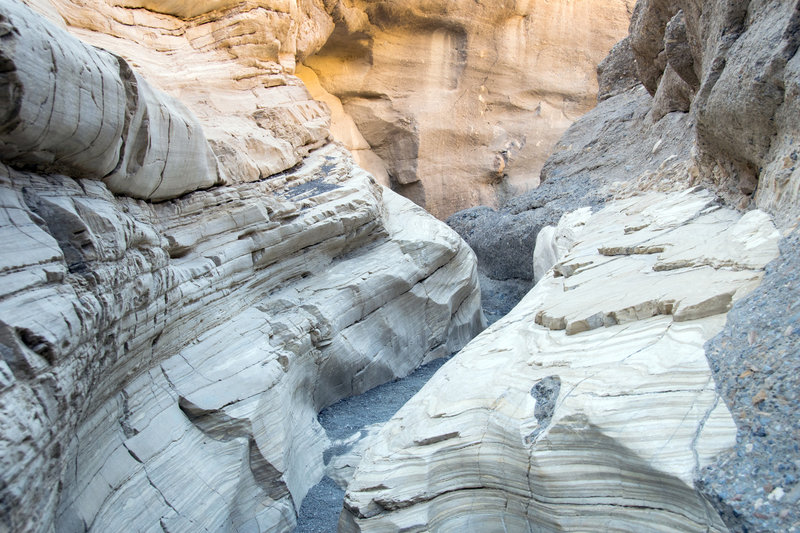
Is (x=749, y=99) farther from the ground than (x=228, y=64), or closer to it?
farther from the ground

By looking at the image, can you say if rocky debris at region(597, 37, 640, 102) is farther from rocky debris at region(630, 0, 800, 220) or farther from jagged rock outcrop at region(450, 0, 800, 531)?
rocky debris at region(630, 0, 800, 220)

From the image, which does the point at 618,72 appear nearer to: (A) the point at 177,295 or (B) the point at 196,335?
(B) the point at 196,335

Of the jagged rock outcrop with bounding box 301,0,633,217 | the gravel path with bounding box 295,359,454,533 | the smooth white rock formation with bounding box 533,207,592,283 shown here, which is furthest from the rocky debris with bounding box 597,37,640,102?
the gravel path with bounding box 295,359,454,533

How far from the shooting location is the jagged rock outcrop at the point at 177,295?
213 cm

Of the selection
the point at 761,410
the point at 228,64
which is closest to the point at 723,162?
the point at 761,410

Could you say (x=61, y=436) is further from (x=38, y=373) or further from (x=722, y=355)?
(x=722, y=355)

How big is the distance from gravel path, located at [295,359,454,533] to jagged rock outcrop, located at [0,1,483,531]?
0.12m

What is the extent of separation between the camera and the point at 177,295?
3531 millimetres

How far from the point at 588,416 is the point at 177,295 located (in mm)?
2525

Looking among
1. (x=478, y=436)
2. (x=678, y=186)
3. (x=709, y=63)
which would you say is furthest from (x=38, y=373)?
(x=678, y=186)

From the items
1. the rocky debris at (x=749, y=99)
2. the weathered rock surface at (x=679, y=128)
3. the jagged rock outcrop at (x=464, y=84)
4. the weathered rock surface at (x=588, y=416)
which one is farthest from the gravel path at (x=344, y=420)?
the jagged rock outcrop at (x=464, y=84)

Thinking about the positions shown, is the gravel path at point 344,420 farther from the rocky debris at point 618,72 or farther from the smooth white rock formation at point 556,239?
the rocky debris at point 618,72

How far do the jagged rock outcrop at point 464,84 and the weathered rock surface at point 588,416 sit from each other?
8.45 metres

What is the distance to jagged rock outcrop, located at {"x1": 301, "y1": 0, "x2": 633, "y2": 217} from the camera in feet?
36.4
